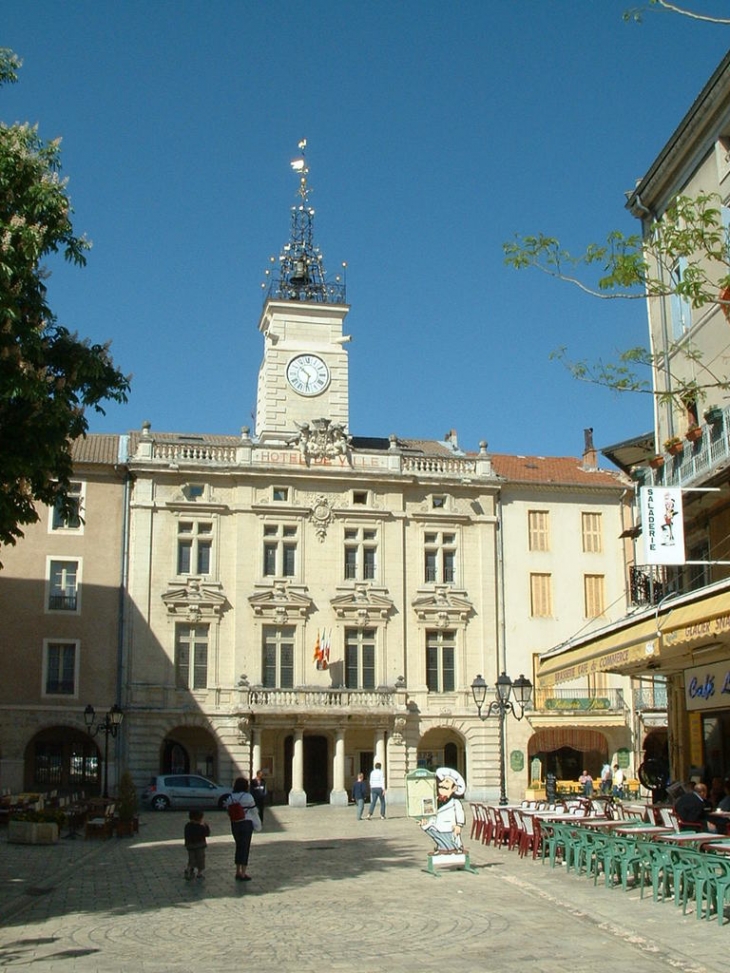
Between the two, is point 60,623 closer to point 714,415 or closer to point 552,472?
point 552,472

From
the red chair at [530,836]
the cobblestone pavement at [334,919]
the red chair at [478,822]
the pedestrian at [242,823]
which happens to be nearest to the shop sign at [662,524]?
the red chair at [530,836]

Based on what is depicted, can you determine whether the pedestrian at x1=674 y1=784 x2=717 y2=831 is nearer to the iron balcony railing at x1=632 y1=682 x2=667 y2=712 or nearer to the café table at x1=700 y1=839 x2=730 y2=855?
the café table at x1=700 y1=839 x2=730 y2=855

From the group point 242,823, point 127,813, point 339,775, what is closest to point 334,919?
point 242,823

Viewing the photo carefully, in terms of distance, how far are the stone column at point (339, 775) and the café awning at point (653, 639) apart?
18.8 meters

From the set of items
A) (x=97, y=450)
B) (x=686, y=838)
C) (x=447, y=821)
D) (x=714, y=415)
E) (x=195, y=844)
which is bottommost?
(x=195, y=844)

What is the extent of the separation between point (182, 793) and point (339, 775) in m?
6.60

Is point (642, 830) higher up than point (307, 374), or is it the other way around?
point (307, 374)

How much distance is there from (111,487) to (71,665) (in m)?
6.68

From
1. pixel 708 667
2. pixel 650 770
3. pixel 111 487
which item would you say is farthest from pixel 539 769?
pixel 708 667

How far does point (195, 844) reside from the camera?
1745 centimetres

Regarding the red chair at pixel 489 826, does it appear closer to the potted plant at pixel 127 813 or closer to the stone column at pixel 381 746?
the potted plant at pixel 127 813

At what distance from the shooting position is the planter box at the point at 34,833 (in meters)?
24.1

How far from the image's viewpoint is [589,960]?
35.8ft

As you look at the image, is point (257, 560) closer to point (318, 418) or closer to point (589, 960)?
point (318, 418)
